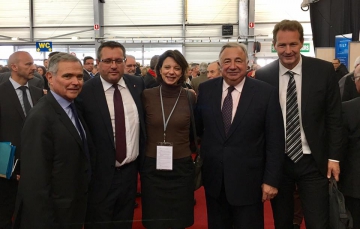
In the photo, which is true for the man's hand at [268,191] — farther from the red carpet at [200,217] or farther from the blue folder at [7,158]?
the blue folder at [7,158]

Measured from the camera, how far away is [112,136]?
2.25 metres

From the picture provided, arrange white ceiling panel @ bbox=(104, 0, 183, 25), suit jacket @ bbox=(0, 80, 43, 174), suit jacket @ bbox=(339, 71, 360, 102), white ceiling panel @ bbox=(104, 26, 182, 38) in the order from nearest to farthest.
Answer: suit jacket @ bbox=(0, 80, 43, 174) < suit jacket @ bbox=(339, 71, 360, 102) < white ceiling panel @ bbox=(104, 0, 183, 25) < white ceiling panel @ bbox=(104, 26, 182, 38)

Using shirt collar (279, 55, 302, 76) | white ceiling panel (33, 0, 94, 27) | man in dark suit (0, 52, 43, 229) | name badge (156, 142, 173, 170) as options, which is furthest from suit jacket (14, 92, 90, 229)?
white ceiling panel (33, 0, 94, 27)

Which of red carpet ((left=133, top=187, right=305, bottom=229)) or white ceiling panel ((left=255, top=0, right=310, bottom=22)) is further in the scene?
white ceiling panel ((left=255, top=0, right=310, bottom=22))

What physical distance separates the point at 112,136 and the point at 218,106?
2.40 ft

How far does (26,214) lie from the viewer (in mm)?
1752

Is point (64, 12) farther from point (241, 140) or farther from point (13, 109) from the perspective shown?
point (241, 140)

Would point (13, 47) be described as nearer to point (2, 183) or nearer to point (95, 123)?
point (2, 183)

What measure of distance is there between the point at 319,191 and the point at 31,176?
5.82 feet

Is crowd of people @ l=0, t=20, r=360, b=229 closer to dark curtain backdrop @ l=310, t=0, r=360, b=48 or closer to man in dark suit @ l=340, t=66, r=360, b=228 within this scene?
man in dark suit @ l=340, t=66, r=360, b=228

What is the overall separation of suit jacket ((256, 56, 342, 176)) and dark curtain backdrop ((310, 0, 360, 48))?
6.79 metres

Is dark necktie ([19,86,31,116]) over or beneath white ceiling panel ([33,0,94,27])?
beneath

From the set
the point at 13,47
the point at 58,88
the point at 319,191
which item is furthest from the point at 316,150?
the point at 13,47

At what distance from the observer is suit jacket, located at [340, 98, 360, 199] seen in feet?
7.43
